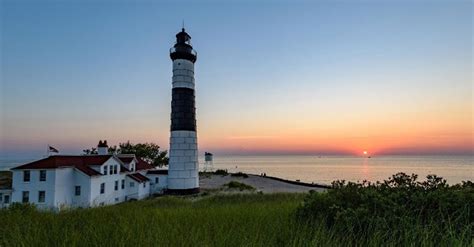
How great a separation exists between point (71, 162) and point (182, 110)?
8.70m

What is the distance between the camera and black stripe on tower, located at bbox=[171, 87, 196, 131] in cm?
2366

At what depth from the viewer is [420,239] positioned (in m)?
3.79

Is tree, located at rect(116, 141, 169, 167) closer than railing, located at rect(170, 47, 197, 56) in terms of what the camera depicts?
No

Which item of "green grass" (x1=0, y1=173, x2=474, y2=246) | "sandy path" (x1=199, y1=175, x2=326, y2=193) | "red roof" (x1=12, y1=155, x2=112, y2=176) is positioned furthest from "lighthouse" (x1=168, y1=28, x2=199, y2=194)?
"green grass" (x1=0, y1=173, x2=474, y2=246)

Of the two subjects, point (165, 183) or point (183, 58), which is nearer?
point (183, 58)

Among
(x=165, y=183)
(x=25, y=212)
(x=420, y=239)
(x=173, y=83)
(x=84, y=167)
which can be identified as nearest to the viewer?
(x=420, y=239)

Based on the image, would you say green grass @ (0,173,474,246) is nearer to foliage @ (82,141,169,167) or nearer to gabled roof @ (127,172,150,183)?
gabled roof @ (127,172,150,183)

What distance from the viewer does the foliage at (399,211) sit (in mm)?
4145

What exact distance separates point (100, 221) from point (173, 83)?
65.2ft

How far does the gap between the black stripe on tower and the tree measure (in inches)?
877

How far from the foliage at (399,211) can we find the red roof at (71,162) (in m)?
20.1

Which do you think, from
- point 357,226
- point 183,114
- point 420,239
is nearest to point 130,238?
point 357,226

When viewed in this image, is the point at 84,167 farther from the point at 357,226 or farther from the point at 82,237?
the point at 357,226

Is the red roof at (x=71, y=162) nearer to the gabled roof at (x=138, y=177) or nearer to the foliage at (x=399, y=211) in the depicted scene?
the gabled roof at (x=138, y=177)
